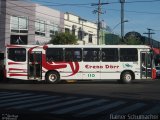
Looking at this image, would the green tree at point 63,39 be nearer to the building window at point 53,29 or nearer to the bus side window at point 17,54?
the building window at point 53,29

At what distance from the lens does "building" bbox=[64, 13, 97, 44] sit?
7088 centimetres

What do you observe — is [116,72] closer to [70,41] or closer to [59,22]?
[70,41]

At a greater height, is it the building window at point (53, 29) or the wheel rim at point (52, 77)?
the building window at point (53, 29)

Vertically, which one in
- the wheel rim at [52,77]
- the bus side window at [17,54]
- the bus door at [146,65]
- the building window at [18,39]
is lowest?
the wheel rim at [52,77]

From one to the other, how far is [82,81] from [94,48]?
4.61 meters

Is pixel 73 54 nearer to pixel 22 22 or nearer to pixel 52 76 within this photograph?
pixel 52 76

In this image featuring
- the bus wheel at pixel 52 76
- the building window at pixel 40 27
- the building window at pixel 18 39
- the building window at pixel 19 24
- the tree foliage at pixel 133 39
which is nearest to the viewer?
the bus wheel at pixel 52 76

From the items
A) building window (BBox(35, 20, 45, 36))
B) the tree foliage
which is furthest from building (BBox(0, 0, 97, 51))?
the tree foliage

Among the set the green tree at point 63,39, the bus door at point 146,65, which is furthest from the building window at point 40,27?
the bus door at point 146,65

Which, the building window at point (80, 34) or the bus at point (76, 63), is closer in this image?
the bus at point (76, 63)

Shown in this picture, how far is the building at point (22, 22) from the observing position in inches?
2190

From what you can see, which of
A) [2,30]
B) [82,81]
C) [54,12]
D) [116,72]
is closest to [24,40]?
[2,30]

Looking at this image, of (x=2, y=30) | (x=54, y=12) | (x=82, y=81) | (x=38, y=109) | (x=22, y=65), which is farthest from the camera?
(x=54, y=12)

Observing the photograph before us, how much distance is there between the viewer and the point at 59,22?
66312 millimetres
